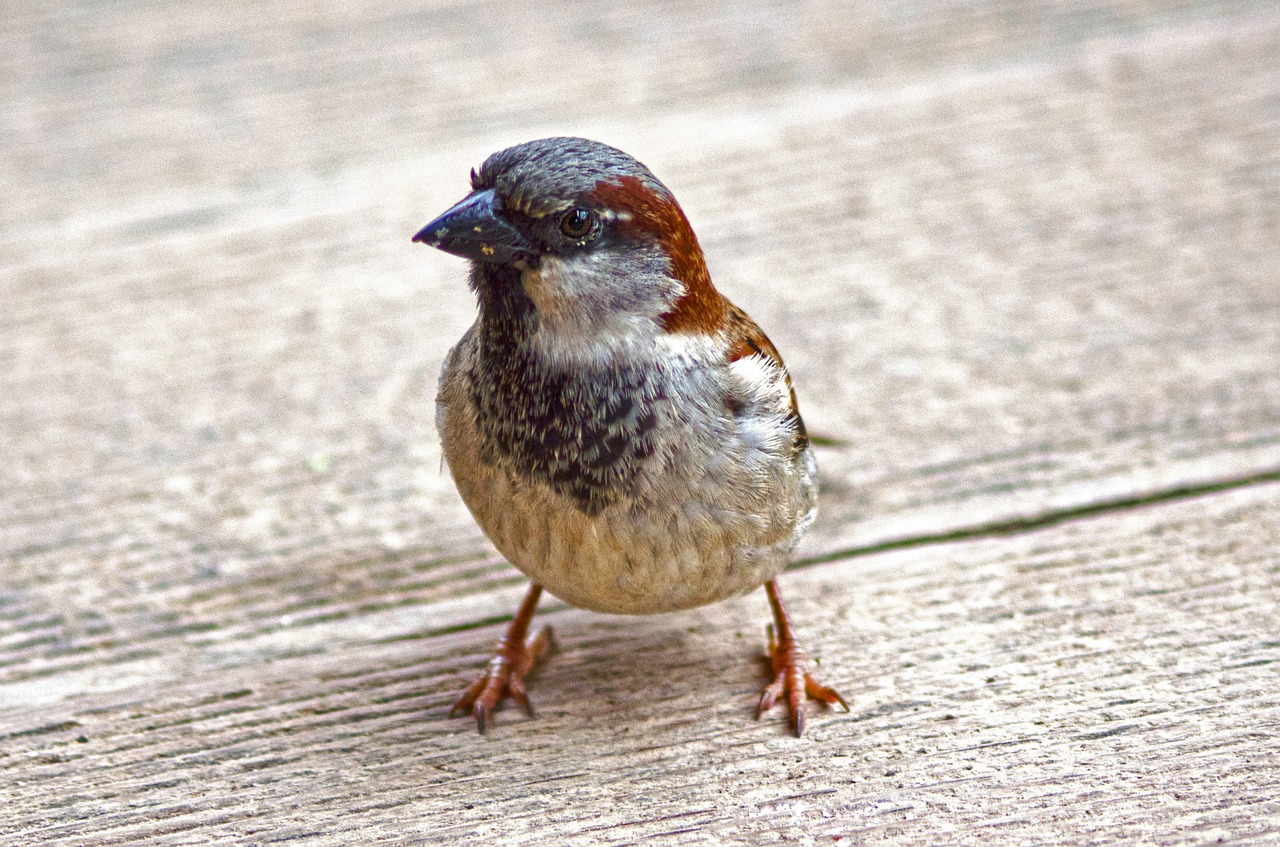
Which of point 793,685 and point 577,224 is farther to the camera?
point 793,685

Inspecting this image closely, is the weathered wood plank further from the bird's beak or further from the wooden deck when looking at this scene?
the bird's beak

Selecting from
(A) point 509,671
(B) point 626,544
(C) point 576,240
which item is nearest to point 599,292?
(C) point 576,240

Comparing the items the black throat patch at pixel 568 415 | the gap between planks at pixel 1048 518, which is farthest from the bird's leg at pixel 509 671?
the gap between planks at pixel 1048 518

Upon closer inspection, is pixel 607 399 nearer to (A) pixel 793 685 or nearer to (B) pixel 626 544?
(B) pixel 626 544

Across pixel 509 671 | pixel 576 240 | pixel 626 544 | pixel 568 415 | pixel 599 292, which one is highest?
pixel 576 240

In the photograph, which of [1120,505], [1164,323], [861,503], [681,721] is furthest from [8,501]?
[1164,323]

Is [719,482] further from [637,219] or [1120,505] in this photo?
[1120,505]

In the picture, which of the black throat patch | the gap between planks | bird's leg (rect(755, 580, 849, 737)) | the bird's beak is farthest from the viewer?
the gap between planks

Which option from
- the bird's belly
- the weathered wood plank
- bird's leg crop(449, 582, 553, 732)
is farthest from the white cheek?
the weathered wood plank
